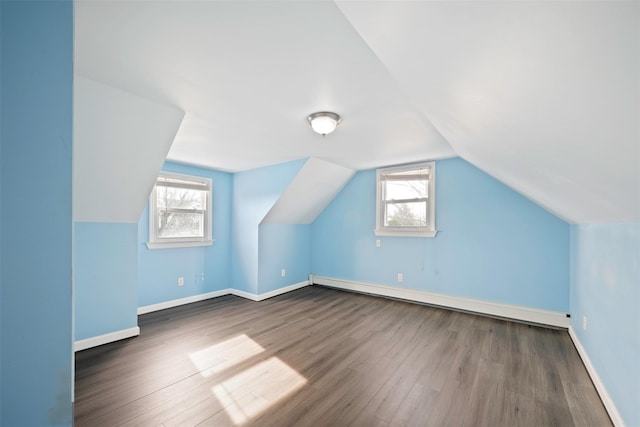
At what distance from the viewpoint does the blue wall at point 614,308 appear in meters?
1.44

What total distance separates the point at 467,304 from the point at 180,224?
14.5ft

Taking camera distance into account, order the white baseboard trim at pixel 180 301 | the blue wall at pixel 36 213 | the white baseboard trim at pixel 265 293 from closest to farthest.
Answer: the blue wall at pixel 36 213 < the white baseboard trim at pixel 180 301 < the white baseboard trim at pixel 265 293

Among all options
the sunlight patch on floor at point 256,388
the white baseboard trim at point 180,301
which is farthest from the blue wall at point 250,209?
the sunlight patch on floor at point 256,388

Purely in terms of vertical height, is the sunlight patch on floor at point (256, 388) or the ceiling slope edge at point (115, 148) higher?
the ceiling slope edge at point (115, 148)

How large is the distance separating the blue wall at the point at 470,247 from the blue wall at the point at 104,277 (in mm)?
3276

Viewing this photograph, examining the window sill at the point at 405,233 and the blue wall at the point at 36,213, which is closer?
the blue wall at the point at 36,213

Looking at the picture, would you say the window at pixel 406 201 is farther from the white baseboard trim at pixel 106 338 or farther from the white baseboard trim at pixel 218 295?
the white baseboard trim at pixel 106 338

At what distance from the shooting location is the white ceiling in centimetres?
75

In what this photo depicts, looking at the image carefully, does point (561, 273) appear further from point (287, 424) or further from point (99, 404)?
point (99, 404)

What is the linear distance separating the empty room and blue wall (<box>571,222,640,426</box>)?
32 millimetres

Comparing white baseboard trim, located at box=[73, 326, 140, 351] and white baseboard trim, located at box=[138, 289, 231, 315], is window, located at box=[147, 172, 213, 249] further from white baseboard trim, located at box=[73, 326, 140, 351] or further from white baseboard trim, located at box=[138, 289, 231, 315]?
white baseboard trim, located at box=[73, 326, 140, 351]

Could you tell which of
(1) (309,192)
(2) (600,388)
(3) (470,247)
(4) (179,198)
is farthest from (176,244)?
(2) (600,388)

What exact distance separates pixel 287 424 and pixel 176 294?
304 centimetres

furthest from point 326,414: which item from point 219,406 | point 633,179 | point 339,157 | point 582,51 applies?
point 339,157
